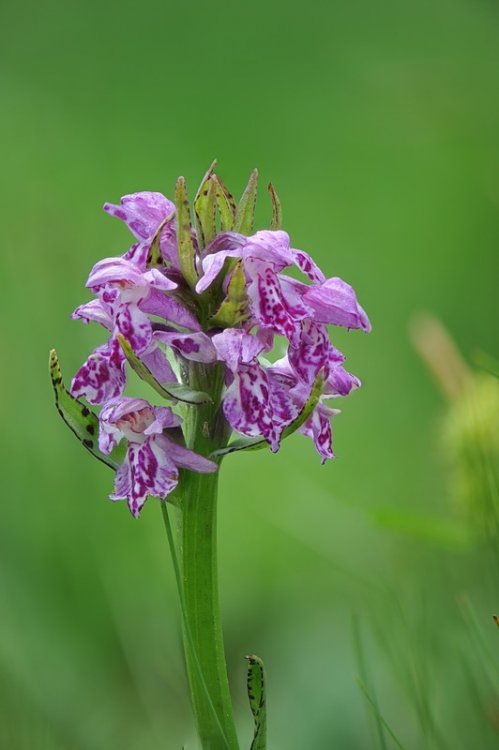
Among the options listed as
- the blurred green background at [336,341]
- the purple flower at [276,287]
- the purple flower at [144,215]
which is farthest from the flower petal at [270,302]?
the blurred green background at [336,341]

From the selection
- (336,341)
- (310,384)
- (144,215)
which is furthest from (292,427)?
(336,341)

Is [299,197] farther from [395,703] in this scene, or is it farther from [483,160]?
[395,703]

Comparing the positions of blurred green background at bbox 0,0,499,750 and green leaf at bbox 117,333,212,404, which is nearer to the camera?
green leaf at bbox 117,333,212,404

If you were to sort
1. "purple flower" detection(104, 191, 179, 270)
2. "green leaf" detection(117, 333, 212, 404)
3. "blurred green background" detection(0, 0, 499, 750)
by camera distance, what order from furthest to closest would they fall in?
"blurred green background" detection(0, 0, 499, 750)
"purple flower" detection(104, 191, 179, 270)
"green leaf" detection(117, 333, 212, 404)

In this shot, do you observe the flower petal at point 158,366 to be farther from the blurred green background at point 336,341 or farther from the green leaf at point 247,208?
the blurred green background at point 336,341

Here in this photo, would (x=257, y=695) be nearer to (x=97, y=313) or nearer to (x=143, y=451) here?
(x=143, y=451)

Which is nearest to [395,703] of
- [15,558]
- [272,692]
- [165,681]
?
[272,692]

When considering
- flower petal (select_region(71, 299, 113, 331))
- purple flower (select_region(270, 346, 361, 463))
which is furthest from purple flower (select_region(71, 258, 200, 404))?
purple flower (select_region(270, 346, 361, 463))

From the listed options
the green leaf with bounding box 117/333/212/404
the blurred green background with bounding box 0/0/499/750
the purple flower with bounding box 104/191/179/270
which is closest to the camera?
the green leaf with bounding box 117/333/212/404

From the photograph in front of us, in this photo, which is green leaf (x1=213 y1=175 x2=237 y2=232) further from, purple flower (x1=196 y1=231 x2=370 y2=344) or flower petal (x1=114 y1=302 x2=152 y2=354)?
flower petal (x1=114 y1=302 x2=152 y2=354)
